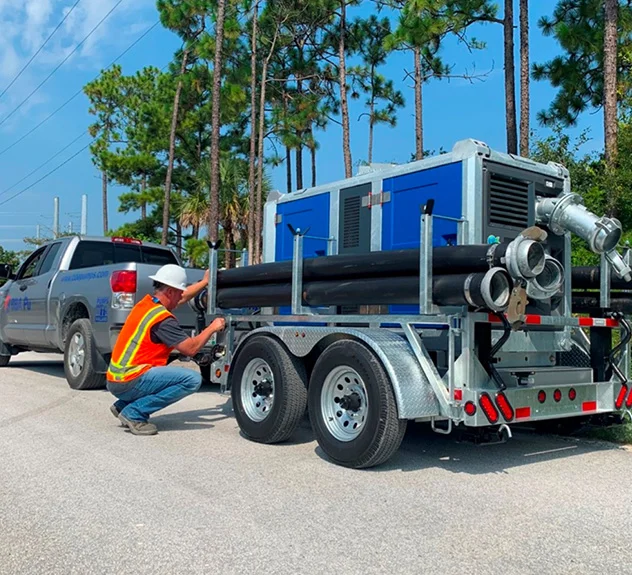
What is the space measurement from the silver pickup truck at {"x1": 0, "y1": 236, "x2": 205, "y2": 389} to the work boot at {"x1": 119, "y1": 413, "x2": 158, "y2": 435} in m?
2.41

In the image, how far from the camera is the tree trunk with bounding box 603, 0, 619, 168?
15000 millimetres

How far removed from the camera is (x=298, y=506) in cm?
479

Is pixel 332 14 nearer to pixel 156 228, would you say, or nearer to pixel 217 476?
pixel 156 228

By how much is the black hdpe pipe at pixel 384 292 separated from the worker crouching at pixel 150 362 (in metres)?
0.52

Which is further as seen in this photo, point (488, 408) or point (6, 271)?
point (6, 271)

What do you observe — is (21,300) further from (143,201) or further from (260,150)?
(143,201)

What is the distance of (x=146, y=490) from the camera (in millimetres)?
Result: 5148

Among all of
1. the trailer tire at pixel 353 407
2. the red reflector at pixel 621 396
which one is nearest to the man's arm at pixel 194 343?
the trailer tire at pixel 353 407

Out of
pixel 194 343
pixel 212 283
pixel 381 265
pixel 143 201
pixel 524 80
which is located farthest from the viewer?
pixel 143 201

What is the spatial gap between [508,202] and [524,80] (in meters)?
11.9

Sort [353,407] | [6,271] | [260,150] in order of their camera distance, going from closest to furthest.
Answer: [353,407], [6,271], [260,150]

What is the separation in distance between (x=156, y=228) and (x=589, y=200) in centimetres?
2633

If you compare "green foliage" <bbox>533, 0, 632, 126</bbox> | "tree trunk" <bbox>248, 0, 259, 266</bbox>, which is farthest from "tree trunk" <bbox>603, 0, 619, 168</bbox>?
"tree trunk" <bbox>248, 0, 259, 266</bbox>

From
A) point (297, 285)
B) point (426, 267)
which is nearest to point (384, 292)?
point (426, 267)
